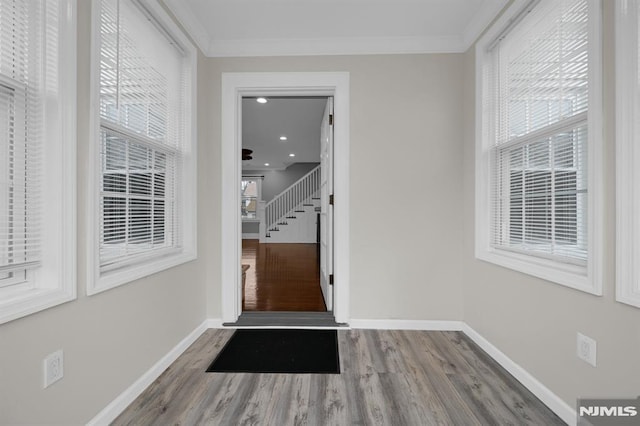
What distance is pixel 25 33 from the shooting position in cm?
121

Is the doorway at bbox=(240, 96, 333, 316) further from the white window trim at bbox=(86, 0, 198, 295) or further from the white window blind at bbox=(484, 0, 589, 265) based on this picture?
the white window blind at bbox=(484, 0, 589, 265)

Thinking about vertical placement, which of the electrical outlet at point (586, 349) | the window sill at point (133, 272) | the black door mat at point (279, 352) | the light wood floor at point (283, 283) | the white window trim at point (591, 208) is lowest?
the black door mat at point (279, 352)

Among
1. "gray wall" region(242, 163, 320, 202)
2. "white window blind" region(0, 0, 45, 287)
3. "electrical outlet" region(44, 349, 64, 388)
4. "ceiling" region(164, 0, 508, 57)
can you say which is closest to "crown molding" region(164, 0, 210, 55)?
"ceiling" region(164, 0, 508, 57)

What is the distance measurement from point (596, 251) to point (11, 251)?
2448 millimetres

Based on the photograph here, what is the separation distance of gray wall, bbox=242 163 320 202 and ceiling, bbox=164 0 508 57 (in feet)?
28.3

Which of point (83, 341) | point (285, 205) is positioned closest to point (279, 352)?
point (83, 341)

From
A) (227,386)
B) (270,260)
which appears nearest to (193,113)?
(227,386)

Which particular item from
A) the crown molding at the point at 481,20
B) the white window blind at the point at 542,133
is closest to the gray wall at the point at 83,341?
the white window blind at the point at 542,133

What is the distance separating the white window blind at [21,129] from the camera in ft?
3.78

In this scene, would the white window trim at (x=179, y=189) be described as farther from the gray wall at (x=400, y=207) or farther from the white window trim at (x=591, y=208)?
the white window trim at (x=591, y=208)

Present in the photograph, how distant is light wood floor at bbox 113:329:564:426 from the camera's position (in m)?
1.59

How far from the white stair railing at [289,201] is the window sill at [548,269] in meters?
7.04

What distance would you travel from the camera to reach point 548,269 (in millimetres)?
1725

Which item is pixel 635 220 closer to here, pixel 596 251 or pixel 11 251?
pixel 596 251
